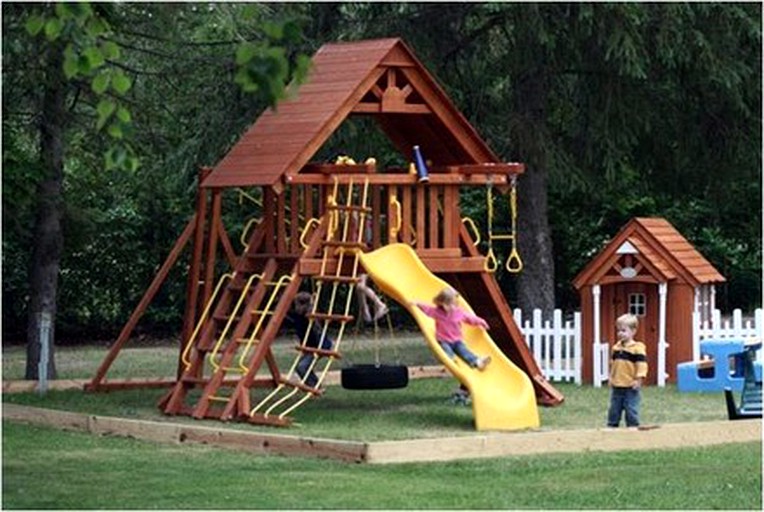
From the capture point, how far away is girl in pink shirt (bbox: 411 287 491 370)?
17.8 meters

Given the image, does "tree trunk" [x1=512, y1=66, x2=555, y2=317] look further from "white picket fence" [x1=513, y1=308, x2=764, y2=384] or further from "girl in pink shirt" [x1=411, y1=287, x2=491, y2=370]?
"girl in pink shirt" [x1=411, y1=287, x2=491, y2=370]

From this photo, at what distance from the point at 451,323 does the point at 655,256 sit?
5.28m

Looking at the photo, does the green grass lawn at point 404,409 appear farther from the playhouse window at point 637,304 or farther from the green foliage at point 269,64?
the green foliage at point 269,64

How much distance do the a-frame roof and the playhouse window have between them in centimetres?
384

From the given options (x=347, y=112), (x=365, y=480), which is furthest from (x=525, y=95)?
(x=365, y=480)

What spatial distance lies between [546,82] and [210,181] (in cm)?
748

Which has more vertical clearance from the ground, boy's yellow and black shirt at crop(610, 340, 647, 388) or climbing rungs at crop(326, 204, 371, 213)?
climbing rungs at crop(326, 204, 371, 213)

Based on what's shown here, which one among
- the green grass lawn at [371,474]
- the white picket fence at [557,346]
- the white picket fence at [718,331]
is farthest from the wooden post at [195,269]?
the white picket fence at [718,331]

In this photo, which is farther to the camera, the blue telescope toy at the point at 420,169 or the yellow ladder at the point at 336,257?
the blue telescope toy at the point at 420,169

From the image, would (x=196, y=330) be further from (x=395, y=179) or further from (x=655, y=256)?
(x=655, y=256)

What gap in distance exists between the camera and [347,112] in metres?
18.6

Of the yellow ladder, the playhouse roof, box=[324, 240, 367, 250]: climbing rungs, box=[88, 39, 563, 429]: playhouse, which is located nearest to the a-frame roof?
box=[88, 39, 563, 429]: playhouse

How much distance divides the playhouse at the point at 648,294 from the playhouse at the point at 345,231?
10.0 feet

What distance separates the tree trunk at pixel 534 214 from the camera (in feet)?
82.2
